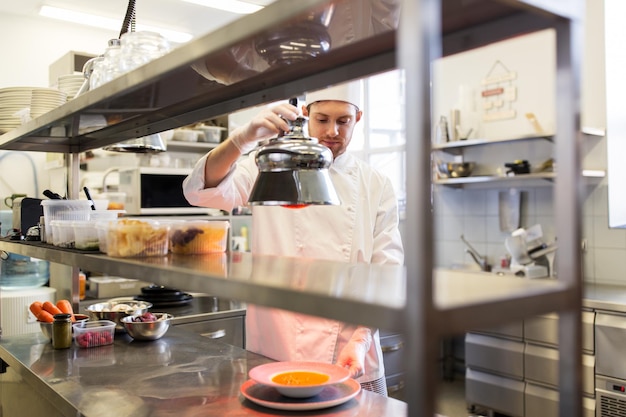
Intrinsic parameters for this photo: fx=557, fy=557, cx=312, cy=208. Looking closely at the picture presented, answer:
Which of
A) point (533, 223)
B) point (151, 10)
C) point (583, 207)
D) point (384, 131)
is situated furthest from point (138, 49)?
point (384, 131)

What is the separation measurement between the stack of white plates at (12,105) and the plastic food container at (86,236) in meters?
1.01

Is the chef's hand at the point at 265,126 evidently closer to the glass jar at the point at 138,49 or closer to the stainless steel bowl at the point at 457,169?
the glass jar at the point at 138,49

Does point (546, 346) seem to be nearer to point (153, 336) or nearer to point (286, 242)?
point (286, 242)

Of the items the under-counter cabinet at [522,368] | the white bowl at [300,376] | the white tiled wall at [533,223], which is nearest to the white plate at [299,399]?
the white bowl at [300,376]

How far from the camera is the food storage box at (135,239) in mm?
1473

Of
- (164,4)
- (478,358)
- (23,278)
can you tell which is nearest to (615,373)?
(478,358)

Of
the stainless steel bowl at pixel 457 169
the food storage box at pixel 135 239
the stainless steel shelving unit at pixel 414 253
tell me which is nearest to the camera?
the stainless steel shelving unit at pixel 414 253

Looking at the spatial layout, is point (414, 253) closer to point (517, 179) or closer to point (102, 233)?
point (102, 233)

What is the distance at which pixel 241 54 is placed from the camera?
4.00 feet

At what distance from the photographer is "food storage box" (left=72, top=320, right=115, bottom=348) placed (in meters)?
2.30

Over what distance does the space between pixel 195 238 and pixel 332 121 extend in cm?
88

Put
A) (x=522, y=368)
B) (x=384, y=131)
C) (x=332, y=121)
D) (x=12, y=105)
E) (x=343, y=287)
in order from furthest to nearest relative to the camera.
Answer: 1. (x=384, y=131)
2. (x=522, y=368)
3. (x=12, y=105)
4. (x=332, y=121)
5. (x=343, y=287)

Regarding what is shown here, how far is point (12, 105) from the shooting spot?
2.49m

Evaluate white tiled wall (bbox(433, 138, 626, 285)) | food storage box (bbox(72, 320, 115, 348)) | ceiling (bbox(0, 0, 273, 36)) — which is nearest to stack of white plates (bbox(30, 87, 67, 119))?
food storage box (bbox(72, 320, 115, 348))
